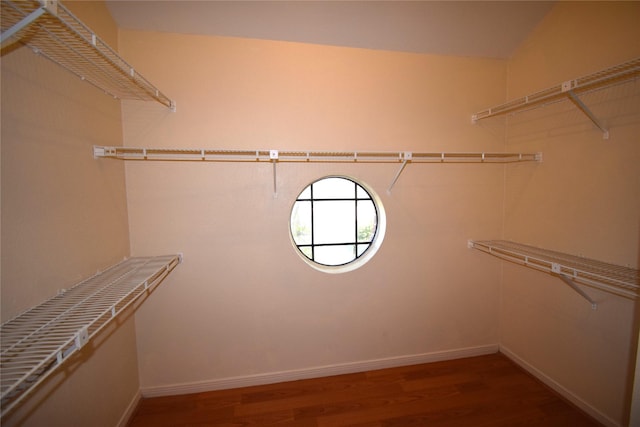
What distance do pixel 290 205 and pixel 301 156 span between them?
1.15ft

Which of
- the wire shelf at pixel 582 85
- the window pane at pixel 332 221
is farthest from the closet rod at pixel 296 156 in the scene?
the window pane at pixel 332 221

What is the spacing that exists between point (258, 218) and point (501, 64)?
223cm

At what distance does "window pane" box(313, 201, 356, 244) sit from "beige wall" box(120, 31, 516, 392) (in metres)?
9.96

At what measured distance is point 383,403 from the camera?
1.75 metres

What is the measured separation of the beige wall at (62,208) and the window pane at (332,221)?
10588 millimetres

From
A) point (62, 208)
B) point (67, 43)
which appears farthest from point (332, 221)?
point (67, 43)

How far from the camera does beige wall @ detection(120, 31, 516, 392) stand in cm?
171

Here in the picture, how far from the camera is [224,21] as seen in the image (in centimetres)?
162

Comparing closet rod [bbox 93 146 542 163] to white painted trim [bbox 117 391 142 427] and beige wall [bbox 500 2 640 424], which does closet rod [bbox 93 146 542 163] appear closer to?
beige wall [bbox 500 2 640 424]

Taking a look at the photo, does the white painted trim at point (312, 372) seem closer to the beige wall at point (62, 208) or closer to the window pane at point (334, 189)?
the beige wall at point (62, 208)

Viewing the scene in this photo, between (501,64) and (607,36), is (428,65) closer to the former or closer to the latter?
(501,64)

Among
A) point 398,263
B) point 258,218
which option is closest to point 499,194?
point 398,263

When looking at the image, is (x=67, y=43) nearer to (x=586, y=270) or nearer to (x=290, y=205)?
(x=290, y=205)

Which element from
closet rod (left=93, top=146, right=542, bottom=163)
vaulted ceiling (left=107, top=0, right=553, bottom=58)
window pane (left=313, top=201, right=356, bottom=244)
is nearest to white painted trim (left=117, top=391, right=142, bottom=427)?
closet rod (left=93, top=146, right=542, bottom=163)
